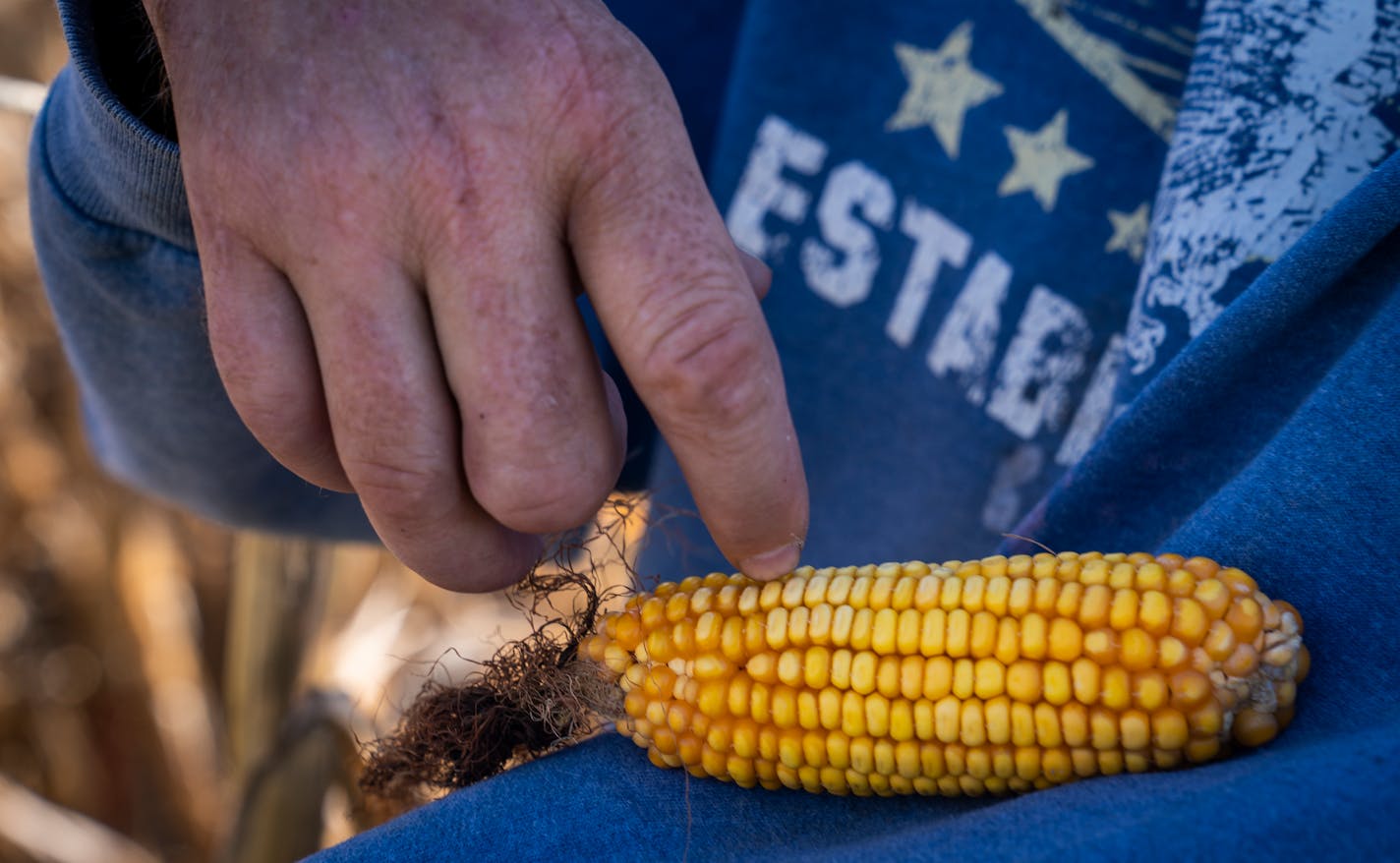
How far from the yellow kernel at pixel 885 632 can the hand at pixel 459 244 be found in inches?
7.1

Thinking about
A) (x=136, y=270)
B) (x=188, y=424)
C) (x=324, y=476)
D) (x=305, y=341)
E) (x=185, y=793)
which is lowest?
(x=185, y=793)

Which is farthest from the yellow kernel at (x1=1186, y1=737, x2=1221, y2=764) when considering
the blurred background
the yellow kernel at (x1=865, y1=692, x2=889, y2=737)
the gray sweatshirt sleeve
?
the blurred background

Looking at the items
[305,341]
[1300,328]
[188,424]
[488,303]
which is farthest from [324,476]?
[1300,328]

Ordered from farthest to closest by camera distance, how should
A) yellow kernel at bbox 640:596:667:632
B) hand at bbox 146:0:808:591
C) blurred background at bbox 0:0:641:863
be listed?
blurred background at bbox 0:0:641:863 → yellow kernel at bbox 640:596:667:632 → hand at bbox 146:0:808:591

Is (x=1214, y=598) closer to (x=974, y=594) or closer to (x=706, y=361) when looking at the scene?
(x=974, y=594)

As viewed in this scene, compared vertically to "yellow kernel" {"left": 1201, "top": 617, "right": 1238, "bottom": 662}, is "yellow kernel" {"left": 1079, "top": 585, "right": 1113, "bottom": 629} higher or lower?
lower

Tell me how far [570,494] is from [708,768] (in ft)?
0.91

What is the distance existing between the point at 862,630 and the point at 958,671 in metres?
0.08

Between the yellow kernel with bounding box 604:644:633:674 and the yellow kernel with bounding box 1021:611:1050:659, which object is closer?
the yellow kernel with bounding box 1021:611:1050:659

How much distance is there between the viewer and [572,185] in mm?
605

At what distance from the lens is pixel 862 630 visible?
719mm

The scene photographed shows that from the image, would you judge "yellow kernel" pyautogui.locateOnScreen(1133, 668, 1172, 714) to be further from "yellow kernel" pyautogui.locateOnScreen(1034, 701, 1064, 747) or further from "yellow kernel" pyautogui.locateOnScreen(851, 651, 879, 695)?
"yellow kernel" pyautogui.locateOnScreen(851, 651, 879, 695)

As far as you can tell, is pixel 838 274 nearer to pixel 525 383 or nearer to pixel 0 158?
pixel 525 383

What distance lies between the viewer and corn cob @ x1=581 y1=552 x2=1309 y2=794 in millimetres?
628
